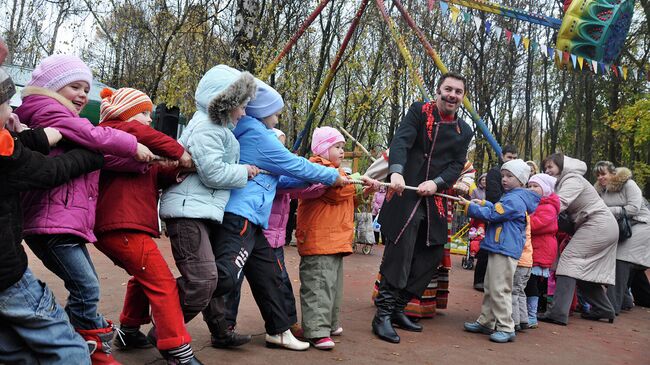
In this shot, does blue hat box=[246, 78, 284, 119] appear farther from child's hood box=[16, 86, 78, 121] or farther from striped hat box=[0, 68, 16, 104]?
striped hat box=[0, 68, 16, 104]

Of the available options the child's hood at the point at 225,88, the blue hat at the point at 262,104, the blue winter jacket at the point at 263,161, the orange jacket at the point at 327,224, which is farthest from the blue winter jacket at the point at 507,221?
the child's hood at the point at 225,88

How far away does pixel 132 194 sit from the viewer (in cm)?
350

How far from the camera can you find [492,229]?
5.77 m

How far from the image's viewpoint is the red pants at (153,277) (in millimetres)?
3402

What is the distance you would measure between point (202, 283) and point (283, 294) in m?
1.01

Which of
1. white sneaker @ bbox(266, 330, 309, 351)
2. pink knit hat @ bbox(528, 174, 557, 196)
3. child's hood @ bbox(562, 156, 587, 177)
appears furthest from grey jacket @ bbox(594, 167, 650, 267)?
white sneaker @ bbox(266, 330, 309, 351)

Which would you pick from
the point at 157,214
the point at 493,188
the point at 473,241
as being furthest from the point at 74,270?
the point at 473,241

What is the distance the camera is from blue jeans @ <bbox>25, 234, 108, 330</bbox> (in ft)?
10.00

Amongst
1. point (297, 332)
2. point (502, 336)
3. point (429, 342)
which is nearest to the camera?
point (297, 332)

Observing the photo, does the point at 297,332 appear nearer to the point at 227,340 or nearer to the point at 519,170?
the point at 227,340

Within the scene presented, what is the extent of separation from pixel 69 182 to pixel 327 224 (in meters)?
2.14

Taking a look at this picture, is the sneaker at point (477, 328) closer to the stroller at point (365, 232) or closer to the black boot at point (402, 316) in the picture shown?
the black boot at point (402, 316)

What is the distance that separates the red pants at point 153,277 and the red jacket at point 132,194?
0.07 metres

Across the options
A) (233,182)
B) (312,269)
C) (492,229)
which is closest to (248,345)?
(312,269)
